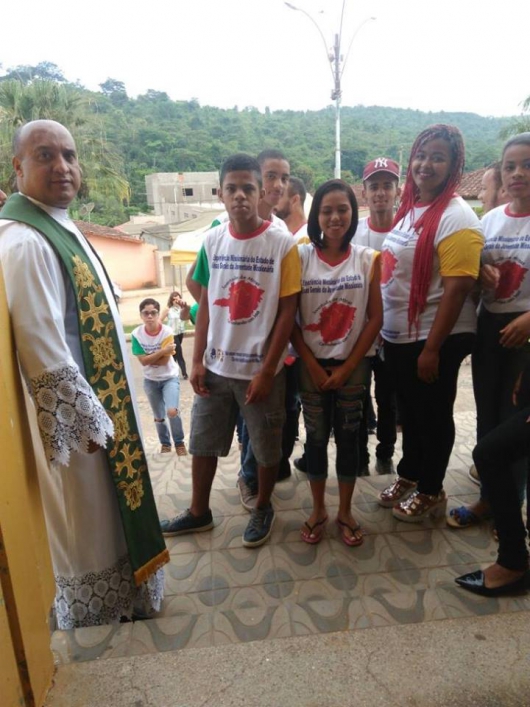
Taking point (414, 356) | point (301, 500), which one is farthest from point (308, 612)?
point (414, 356)

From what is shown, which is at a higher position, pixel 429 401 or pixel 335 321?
pixel 335 321

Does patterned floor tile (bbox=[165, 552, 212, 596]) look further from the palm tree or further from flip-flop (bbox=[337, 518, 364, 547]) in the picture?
the palm tree

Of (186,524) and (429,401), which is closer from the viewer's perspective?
(429,401)

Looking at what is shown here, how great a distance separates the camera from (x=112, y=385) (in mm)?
1888

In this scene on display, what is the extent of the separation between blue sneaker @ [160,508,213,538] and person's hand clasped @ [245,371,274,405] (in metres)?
0.74

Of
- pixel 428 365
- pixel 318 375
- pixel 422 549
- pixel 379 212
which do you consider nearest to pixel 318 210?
pixel 379 212

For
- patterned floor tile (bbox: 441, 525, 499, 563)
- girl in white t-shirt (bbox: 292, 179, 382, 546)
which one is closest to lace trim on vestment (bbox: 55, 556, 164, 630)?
girl in white t-shirt (bbox: 292, 179, 382, 546)

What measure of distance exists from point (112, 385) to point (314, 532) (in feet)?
3.99

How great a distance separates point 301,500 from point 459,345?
4.06 feet

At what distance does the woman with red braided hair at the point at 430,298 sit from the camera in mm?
2102

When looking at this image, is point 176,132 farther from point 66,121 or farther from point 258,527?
point 258,527

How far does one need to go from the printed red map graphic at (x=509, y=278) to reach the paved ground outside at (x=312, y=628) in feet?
3.86

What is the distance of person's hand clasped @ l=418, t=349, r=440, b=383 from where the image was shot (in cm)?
217

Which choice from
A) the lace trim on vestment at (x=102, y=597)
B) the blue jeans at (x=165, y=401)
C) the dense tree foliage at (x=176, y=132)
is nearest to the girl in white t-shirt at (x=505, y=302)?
the lace trim on vestment at (x=102, y=597)
